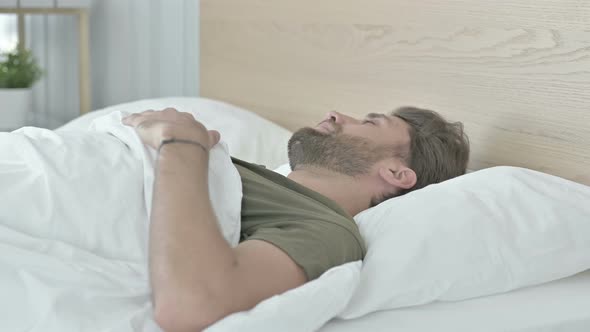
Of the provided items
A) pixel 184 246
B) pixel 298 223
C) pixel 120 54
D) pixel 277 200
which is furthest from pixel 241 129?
pixel 120 54

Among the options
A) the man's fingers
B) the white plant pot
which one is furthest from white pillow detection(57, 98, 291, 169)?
the white plant pot

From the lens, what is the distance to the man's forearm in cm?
104

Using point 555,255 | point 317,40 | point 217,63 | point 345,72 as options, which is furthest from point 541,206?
point 217,63

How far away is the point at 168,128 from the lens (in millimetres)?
1275

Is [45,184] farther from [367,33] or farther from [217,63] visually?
[217,63]

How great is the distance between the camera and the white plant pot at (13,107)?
11.2 ft

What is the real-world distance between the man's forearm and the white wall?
2.06 meters

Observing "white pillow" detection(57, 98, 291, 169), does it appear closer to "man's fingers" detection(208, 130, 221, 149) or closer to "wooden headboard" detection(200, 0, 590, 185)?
"wooden headboard" detection(200, 0, 590, 185)

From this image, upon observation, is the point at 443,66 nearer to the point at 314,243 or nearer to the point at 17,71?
the point at 314,243

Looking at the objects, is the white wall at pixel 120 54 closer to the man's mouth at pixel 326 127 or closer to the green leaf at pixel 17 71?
the green leaf at pixel 17 71

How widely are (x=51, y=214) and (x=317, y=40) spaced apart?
1.17 meters

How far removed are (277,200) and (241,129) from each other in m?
0.85

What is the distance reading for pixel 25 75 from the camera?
11.5 feet

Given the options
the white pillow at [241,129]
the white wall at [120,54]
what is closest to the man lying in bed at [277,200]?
the white pillow at [241,129]
